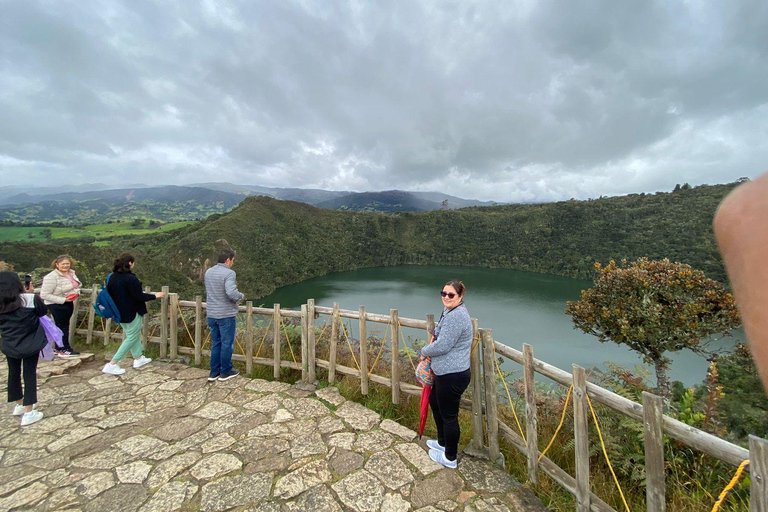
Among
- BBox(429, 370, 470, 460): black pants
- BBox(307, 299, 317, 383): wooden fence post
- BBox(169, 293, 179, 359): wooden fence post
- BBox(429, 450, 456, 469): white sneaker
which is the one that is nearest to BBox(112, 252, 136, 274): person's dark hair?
BBox(169, 293, 179, 359): wooden fence post

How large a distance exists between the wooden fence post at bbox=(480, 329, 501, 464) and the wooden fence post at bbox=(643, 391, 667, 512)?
1.21m

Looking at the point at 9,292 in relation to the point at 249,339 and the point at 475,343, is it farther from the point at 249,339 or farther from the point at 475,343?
the point at 475,343

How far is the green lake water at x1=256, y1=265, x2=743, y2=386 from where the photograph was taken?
58.7 feet

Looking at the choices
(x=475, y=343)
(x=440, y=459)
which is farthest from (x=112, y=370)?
(x=475, y=343)

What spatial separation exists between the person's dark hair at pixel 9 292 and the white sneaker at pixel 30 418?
117 centimetres

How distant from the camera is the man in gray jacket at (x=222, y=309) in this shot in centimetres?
419

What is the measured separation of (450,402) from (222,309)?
123 inches

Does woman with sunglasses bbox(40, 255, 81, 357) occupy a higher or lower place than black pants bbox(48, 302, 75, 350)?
higher

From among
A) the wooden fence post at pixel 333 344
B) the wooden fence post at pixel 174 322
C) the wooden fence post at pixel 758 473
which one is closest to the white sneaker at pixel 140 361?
the wooden fence post at pixel 174 322

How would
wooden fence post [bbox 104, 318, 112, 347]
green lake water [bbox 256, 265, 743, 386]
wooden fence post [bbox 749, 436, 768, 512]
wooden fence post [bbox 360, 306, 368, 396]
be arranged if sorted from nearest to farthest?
1. wooden fence post [bbox 749, 436, 768, 512]
2. wooden fence post [bbox 360, 306, 368, 396]
3. wooden fence post [bbox 104, 318, 112, 347]
4. green lake water [bbox 256, 265, 743, 386]

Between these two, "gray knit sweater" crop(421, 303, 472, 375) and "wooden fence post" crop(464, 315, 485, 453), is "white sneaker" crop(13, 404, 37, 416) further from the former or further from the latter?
"wooden fence post" crop(464, 315, 485, 453)

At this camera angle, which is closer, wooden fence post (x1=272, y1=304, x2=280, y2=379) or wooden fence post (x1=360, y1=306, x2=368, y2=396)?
wooden fence post (x1=360, y1=306, x2=368, y2=396)

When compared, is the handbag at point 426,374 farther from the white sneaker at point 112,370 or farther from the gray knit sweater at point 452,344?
the white sneaker at point 112,370

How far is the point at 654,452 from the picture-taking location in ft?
6.56
